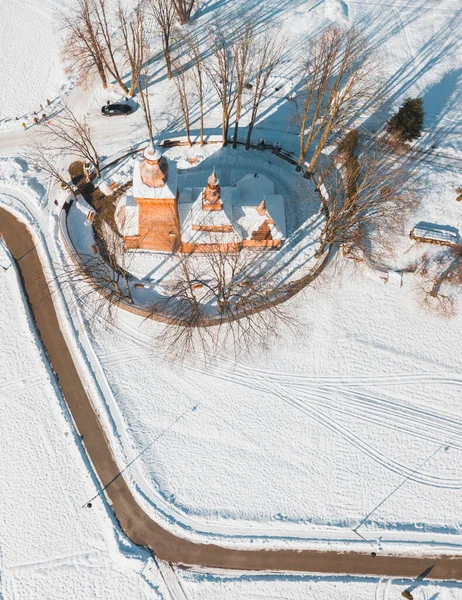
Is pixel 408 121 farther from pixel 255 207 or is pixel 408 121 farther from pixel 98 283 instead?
pixel 98 283

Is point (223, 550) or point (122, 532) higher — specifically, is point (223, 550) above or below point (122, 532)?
below

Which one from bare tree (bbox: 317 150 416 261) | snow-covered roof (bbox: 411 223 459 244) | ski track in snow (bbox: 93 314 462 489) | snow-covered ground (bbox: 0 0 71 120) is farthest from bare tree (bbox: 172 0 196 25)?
ski track in snow (bbox: 93 314 462 489)

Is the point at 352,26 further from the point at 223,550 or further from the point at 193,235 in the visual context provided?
the point at 223,550

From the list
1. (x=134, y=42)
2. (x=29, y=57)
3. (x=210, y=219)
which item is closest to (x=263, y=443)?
(x=210, y=219)

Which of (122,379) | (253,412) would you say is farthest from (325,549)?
(122,379)

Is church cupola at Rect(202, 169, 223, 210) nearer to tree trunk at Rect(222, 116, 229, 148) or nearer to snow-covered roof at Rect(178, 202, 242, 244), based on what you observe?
snow-covered roof at Rect(178, 202, 242, 244)
